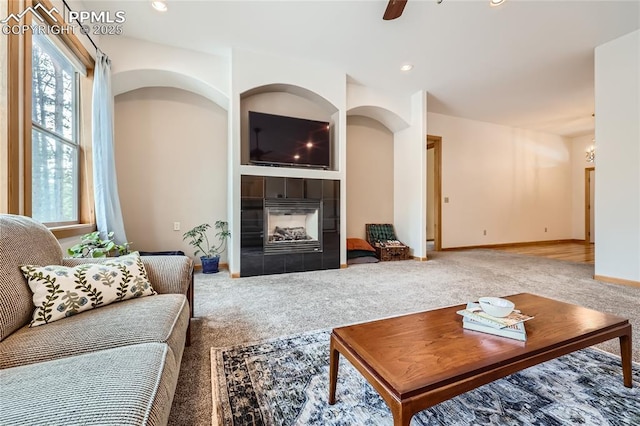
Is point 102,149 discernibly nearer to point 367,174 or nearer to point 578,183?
point 367,174

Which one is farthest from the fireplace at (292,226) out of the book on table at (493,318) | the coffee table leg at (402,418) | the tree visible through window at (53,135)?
the coffee table leg at (402,418)

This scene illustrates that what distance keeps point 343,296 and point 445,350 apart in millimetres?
1714

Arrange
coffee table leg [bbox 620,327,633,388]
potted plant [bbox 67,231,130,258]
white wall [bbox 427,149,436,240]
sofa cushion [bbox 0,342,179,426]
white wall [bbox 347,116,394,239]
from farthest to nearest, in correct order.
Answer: white wall [bbox 427,149,436,240]
white wall [bbox 347,116,394,239]
potted plant [bbox 67,231,130,258]
coffee table leg [bbox 620,327,633,388]
sofa cushion [bbox 0,342,179,426]

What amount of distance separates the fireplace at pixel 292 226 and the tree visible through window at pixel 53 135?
2.00 metres

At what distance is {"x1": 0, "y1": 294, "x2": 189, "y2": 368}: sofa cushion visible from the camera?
3.02 feet

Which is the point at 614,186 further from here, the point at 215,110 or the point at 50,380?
the point at 215,110

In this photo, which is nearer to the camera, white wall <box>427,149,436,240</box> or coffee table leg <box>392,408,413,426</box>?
coffee table leg <box>392,408,413,426</box>

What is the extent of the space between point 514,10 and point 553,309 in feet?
9.39

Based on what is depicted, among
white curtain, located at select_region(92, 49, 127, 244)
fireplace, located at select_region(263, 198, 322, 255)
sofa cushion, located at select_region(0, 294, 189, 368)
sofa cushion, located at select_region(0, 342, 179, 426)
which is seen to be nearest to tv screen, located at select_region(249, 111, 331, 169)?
fireplace, located at select_region(263, 198, 322, 255)

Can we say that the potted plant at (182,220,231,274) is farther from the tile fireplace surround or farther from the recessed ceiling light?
the recessed ceiling light

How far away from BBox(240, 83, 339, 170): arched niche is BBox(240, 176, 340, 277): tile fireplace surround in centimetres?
43

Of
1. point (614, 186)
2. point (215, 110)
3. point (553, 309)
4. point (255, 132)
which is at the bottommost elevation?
point (553, 309)

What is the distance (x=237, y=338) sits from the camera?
176cm

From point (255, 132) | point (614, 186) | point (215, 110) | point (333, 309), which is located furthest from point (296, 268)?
point (614, 186)
